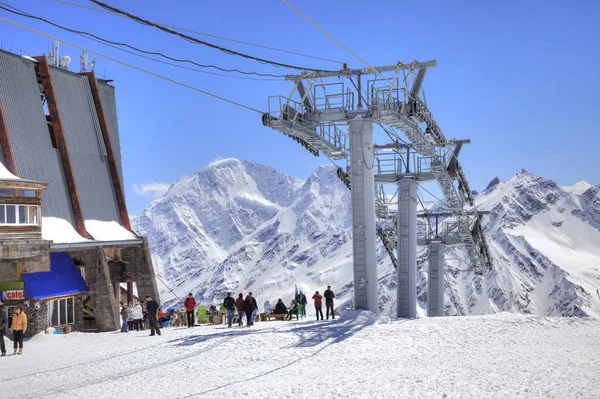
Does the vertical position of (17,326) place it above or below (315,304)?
above

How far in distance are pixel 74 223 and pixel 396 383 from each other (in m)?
24.7

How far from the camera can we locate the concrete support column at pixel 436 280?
52.6 m

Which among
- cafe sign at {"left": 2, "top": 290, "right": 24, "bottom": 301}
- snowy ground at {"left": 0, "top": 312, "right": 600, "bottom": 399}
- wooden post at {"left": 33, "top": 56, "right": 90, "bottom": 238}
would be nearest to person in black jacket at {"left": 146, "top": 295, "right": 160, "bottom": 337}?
snowy ground at {"left": 0, "top": 312, "right": 600, "bottom": 399}

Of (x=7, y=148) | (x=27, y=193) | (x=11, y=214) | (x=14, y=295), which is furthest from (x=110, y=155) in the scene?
(x=14, y=295)

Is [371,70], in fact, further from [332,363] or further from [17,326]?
[17,326]

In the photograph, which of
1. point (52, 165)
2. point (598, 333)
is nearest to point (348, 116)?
point (598, 333)

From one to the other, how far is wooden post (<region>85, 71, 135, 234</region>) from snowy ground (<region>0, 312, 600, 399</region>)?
16.9m

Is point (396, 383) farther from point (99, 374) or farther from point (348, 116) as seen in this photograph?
point (348, 116)

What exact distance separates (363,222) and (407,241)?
14.7 metres

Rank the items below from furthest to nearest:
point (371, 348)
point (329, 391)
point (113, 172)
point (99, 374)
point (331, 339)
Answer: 1. point (113, 172)
2. point (331, 339)
3. point (371, 348)
4. point (99, 374)
5. point (329, 391)

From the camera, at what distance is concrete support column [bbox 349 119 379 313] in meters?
25.8

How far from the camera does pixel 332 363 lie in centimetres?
1642

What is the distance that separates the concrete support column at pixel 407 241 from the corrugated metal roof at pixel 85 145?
17.1 metres

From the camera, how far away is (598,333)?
21.3 m
